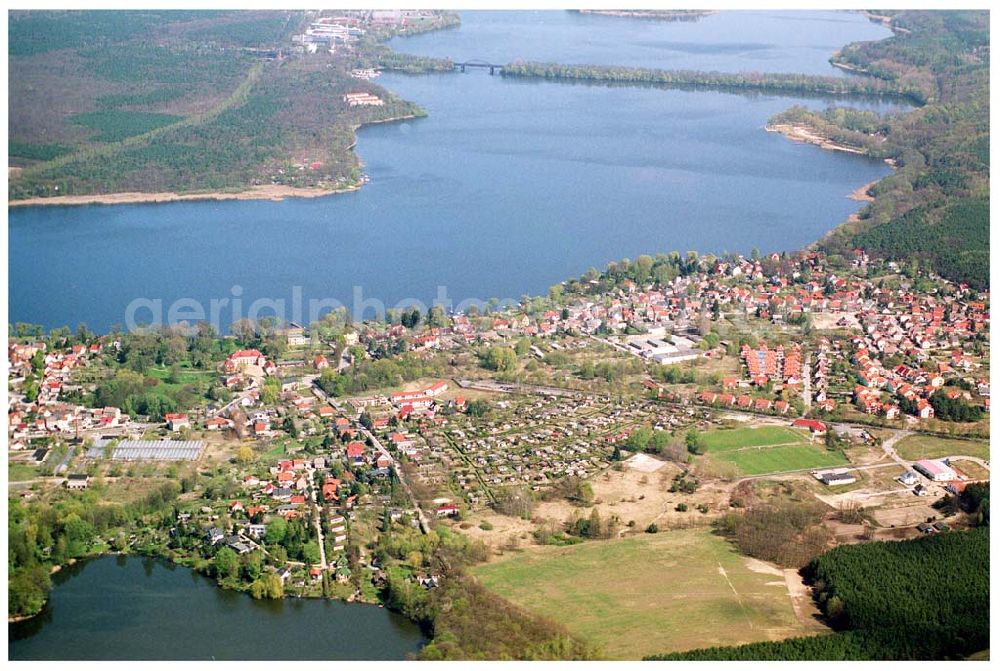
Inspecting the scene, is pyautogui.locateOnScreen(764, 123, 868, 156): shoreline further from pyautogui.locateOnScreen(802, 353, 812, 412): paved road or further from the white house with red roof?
the white house with red roof

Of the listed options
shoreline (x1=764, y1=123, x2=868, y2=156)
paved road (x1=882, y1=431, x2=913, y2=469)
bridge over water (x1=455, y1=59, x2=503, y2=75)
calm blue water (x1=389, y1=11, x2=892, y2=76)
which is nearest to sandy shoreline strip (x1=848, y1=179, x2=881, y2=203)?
shoreline (x1=764, y1=123, x2=868, y2=156)

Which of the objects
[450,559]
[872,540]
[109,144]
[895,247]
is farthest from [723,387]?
[109,144]

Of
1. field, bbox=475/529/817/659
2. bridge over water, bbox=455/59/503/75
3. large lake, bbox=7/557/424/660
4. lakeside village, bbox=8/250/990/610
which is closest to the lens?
large lake, bbox=7/557/424/660

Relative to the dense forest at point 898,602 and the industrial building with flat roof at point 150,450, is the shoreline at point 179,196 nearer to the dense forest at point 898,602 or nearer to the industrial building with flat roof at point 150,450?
the industrial building with flat roof at point 150,450

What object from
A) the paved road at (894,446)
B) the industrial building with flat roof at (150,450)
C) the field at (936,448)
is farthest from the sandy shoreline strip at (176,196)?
the field at (936,448)

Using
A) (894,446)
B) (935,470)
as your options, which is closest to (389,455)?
(894,446)

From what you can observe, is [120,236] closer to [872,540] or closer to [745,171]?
[745,171]

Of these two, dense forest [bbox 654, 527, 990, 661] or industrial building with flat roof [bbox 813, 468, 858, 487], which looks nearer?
dense forest [bbox 654, 527, 990, 661]
